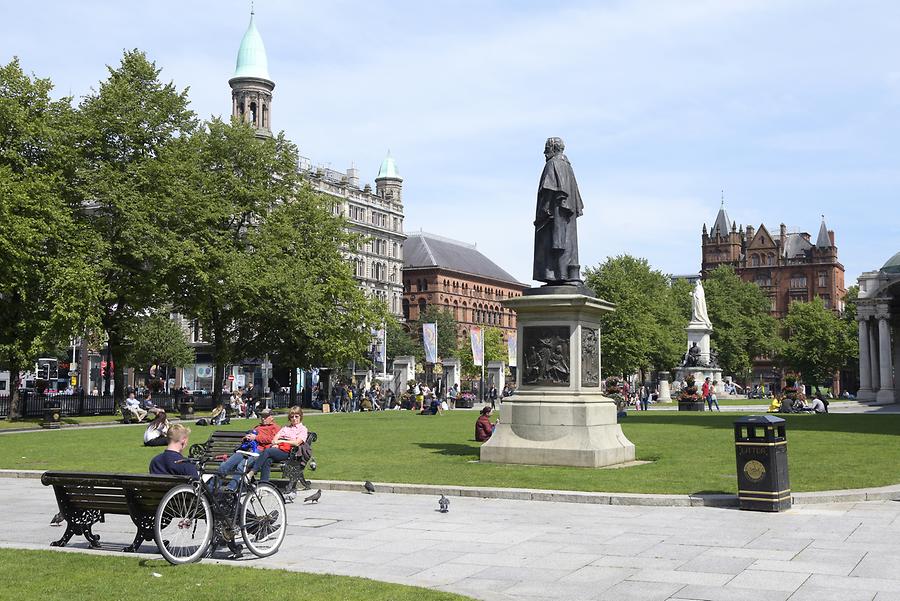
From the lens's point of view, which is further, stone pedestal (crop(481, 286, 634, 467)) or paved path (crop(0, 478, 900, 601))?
stone pedestal (crop(481, 286, 634, 467))

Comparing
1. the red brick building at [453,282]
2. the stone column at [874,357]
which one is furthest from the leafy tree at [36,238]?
the red brick building at [453,282]

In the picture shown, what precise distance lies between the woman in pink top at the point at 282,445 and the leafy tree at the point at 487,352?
8998cm

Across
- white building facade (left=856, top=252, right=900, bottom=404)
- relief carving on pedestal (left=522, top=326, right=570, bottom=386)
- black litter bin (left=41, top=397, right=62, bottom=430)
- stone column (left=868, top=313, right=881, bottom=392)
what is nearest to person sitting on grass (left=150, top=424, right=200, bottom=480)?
relief carving on pedestal (left=522, top=326, right=570, bottom=386)

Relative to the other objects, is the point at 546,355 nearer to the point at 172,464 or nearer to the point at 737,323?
the point at 172,464

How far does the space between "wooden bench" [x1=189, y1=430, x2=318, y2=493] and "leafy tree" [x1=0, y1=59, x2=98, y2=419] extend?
63.2 feet

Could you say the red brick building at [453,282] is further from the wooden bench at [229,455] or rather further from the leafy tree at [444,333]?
the wooden bench at [229,455]

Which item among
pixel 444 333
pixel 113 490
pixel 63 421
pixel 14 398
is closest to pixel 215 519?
pixel 113 490

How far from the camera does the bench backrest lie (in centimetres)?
935

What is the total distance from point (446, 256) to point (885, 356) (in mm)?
79087

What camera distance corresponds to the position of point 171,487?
9.25 m

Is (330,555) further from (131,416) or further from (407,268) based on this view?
(407,268)

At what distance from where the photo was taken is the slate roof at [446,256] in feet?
428

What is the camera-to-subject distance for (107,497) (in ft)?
31.5

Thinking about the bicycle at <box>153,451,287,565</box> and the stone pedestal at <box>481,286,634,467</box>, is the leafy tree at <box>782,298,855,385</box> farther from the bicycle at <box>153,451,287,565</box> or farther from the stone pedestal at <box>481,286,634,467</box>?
the bicycle at <box>153,451,287,565</box>
